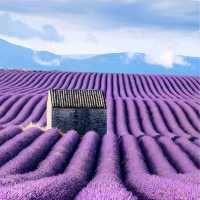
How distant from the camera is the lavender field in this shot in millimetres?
→ 11445

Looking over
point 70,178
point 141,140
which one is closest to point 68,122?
point 141,140

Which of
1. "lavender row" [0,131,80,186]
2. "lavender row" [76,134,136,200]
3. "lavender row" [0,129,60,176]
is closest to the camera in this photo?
"lavender row" [76,134,136,200]

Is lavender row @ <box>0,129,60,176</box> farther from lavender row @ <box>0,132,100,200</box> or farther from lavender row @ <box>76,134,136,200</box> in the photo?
lavender row @ <box>76,134,136,200</box>

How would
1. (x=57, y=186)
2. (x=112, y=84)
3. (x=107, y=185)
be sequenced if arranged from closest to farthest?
(x=57, y=186), (x=107, y=185), (x=112, y=84)

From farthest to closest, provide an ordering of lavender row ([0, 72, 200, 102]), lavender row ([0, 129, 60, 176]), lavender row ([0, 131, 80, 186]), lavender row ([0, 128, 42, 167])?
lavender row ([0, 72, 200, 102]) < lavender row ([0, 128, 42, 167]) < lavender row ([0, 129, 60, 176]) < lavender row ([0, 131, 80, 186])

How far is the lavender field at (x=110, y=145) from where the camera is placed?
1145 centimetres

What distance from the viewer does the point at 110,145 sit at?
22.5 metres

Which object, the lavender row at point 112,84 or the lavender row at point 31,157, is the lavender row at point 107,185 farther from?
the lavender row at point 112,84

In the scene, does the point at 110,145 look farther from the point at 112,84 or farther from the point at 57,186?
the point at 112,84

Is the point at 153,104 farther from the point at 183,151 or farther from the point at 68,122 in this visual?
the point at 183,151

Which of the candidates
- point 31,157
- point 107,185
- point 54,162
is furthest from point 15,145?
point 107,185

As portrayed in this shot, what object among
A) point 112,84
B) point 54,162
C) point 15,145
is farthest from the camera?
point 112,84

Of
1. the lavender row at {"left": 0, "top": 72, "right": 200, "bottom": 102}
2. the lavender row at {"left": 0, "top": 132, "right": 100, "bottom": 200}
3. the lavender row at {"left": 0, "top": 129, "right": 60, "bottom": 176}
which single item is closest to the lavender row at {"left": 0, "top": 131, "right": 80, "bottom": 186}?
the lavender row at {"left": 0, "top": 129, "right": 60, "bottom": 176}

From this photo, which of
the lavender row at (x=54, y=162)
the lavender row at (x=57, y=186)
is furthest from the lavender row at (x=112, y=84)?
the lavender row at (x=57, y=186)
